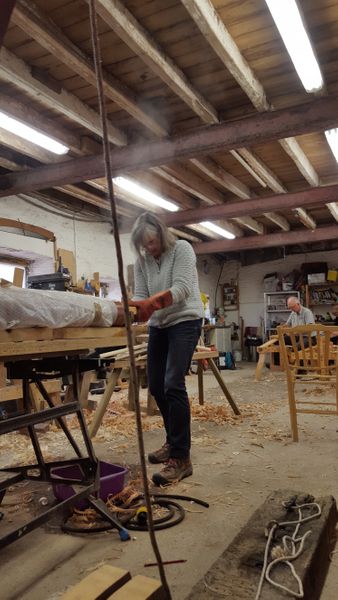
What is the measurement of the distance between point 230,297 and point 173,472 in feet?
34.1

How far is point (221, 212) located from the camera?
7.25 m

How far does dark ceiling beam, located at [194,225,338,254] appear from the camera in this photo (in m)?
9.33


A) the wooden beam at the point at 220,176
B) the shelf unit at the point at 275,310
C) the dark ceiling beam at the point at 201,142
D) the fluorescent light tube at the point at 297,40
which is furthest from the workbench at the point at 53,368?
the shelf unit at the point at 275,310

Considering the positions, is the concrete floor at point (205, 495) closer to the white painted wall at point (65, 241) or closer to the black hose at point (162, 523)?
the black hose at point (162, 523)

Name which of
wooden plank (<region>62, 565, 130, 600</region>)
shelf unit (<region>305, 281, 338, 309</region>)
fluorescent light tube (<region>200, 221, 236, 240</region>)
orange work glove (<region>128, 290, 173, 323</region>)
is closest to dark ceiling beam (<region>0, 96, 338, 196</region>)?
orange work glove (<region>128, 290, 173, 323</region>)

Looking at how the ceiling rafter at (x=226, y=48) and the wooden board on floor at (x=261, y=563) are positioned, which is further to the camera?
the ceiling rafter at (x=226, y=48)

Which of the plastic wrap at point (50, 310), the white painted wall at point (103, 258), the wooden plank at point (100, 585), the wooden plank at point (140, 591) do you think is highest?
the white painted wall at point (103, 258)

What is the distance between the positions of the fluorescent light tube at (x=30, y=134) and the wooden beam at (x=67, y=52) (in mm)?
885

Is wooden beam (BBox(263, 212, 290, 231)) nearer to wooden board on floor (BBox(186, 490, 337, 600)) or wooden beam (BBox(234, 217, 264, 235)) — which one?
wooden beam (BBox(234, 217, 264, 235))

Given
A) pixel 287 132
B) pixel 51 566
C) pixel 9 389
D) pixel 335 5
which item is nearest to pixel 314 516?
pixel 51 566

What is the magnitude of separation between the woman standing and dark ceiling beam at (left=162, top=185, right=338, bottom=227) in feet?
15.3

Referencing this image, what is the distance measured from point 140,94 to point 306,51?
Result: 1.58 m

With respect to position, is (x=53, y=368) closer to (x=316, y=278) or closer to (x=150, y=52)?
(x=150, y=52)

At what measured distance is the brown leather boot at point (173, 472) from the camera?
235 cm
